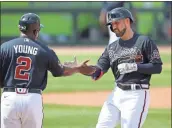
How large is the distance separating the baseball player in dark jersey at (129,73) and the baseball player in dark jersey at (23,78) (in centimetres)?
93

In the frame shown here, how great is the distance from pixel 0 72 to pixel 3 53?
0.22 metres

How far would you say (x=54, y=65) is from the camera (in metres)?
6.33

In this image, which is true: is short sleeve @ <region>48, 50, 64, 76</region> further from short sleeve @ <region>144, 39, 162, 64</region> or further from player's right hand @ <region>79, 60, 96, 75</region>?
short sleeve @ <region>144, 39, 162, 64</region>

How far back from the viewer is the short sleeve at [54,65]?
20.6 feet

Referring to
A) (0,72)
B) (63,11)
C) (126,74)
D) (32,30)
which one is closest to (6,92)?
(0,72)

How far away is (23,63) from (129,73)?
4.36ft

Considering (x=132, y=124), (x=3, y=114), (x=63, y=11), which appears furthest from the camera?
(x=63, y=11)

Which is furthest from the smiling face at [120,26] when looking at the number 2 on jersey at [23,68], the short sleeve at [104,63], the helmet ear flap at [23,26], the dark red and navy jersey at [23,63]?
the number 2 on jersey at [23,68]

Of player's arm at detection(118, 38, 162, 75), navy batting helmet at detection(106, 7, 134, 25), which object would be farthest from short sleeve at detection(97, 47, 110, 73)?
navy batting helmet at detection(106, 7, 134, 25)

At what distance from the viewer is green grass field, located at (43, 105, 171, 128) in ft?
33.0

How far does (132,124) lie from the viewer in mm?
→ 6602

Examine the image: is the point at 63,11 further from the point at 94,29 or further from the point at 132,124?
the point at 132,124

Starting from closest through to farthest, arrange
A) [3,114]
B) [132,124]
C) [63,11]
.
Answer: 1. [3,114]
2. [132,124]
3. [63,11]

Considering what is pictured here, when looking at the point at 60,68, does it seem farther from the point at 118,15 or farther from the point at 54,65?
the point at 118,15
